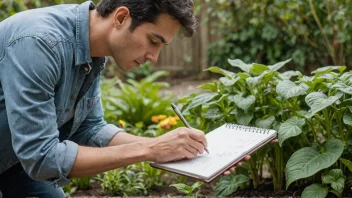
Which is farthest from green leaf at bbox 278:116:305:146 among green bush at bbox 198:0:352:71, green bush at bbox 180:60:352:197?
green bush at bbox 198:0:352:71

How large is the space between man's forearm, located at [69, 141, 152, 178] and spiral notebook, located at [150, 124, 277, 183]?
0.11 meters

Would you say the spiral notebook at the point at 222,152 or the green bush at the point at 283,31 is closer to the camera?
the spiral notebook at the point at 222,152

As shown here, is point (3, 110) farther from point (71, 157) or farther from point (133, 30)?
point (133, 30)

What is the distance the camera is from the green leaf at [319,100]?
302cm

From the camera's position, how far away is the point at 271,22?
28.1ft

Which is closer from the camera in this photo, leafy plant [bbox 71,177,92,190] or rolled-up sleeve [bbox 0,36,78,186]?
rolled-up sleeve [bbox 0,36,78,186]

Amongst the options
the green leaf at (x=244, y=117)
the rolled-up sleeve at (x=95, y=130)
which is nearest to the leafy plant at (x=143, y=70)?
the green leaf at (x=244, y=117)

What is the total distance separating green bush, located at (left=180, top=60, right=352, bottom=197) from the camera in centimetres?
315

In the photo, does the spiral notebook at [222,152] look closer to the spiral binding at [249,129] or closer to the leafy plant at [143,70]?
the spiral binding at [249,129]

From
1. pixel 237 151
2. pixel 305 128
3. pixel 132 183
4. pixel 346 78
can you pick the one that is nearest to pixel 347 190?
pixel 305 128

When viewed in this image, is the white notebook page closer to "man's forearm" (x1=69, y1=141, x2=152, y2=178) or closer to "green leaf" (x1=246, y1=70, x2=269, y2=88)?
"man's forearm" (x1=69, y1=141, x2=152, y2=178)

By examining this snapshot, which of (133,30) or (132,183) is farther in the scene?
(132,183)

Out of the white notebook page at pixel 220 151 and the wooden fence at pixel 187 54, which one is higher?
the white notebook page at pixel 220 151

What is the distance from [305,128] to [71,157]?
5.38 feet
